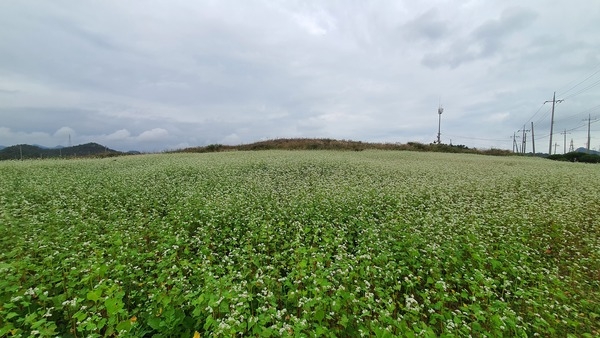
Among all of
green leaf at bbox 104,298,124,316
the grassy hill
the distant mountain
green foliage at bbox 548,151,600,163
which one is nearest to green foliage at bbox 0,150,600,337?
green leaf at bbox 104,298,124,316

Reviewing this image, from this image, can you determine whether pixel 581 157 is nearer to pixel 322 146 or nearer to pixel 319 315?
pixel 322 146

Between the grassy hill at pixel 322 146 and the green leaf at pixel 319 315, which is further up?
the grassy hill at pixel 322 146

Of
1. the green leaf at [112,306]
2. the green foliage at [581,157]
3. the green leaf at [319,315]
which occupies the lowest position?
the green leaf at [319,315]

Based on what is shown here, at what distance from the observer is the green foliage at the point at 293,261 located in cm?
418

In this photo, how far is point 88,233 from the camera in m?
7.27

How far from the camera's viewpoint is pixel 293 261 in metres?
6.27

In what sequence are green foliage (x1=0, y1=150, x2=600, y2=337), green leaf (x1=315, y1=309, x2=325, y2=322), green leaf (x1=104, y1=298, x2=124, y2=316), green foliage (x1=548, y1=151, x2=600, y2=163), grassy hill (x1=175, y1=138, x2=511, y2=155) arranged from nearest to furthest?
green leaf (x1=104, y1=298, x2=124, y2=316), green leaf (x1=315, y1=309, x2=325, y2=322), green foliage (x1=0, y1=150, x2=600, y2=337), green foliage (x1=548, y1=151, x2=600, y2=163), grassy hill (x1=175, y1=138, x2=511, y2=155)

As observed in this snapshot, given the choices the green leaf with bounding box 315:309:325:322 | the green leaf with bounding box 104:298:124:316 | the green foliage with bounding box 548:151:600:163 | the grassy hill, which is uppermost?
the grassy hill

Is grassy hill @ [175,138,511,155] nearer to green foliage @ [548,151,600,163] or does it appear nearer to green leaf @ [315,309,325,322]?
green foliage @ [548,151,600,163]

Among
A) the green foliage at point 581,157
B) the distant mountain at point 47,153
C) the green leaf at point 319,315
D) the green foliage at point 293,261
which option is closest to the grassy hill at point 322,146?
the green foliage at point 581,157

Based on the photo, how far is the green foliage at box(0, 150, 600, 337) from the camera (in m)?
4.18

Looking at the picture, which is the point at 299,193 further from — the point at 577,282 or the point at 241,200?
the point at 577,282

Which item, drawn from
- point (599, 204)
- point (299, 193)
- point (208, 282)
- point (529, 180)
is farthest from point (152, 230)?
point (529, 180)

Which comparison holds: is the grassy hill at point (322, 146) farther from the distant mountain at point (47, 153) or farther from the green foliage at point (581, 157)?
the distant mountain at point (47, 153)
